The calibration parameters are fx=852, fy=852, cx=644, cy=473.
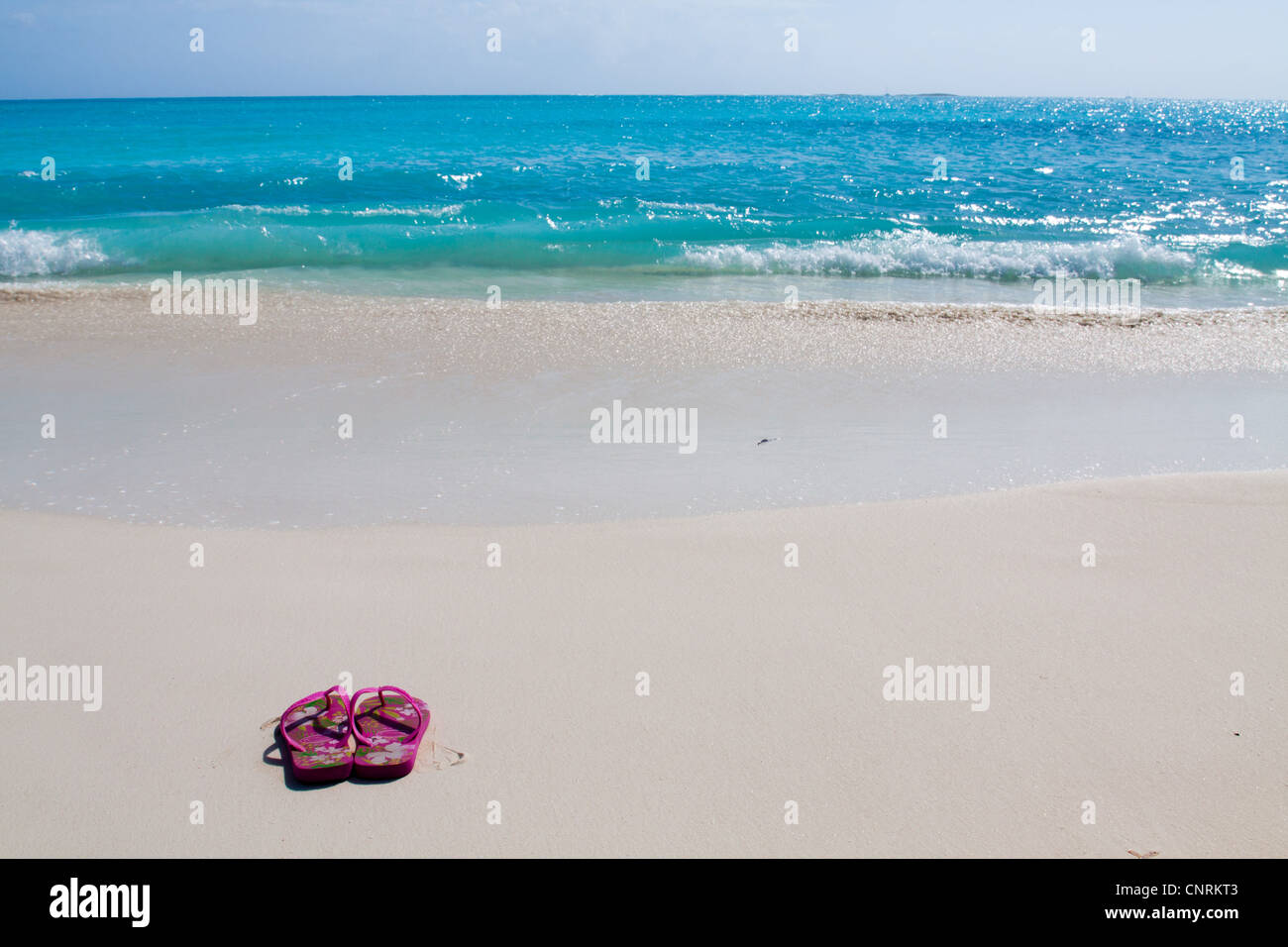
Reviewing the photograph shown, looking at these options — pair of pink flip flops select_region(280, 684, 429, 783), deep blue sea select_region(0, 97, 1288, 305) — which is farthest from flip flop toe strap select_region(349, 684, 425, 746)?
deep blue sea select_region(0, 97, 1288, 305)

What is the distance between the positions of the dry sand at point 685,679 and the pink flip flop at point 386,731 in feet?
0.24

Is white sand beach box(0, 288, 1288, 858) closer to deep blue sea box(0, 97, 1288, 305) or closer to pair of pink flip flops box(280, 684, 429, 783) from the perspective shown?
pair of pink flip flops box(280, 684, 429, 783)

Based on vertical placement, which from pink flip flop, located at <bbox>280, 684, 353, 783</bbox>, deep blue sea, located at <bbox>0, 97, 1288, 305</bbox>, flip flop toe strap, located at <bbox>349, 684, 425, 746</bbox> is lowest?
pink flip flop, located at <bbox>280, 684, 353, 783</bbox>

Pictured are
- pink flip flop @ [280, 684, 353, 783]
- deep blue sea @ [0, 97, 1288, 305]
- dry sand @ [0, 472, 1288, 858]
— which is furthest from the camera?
deep blue sea @ [0, 97, 1288, 305]

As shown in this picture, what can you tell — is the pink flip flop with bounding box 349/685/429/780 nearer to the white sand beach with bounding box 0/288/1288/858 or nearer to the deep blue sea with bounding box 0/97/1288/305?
the white sand beach with bounding box 0/288/1288/858

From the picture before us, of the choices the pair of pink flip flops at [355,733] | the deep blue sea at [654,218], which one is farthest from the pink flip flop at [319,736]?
the deep blue sea at [654,218]

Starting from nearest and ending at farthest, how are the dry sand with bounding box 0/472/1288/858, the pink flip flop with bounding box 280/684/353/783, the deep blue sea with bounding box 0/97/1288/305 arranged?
the dry sand with bounding box 0/472/1288/858
the pink flip flop with bounding box 280/684/353/783
the deep blue sea with bounding box 0/97/1288/305

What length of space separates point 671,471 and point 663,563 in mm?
1311

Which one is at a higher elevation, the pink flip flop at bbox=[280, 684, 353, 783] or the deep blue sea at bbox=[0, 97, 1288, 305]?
the deep blue sea at bbox=[0, 97, 1288, 305]

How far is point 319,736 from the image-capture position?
9.80 ft

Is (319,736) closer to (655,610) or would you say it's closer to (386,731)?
(386,731)

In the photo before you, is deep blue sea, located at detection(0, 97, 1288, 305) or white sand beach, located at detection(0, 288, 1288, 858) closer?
white sand beach, located at detection(0, 288, 1288, 858)

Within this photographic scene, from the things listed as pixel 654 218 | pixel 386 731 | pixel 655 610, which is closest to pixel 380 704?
pixel 386 731

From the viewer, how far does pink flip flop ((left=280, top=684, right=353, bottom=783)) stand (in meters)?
2.84
